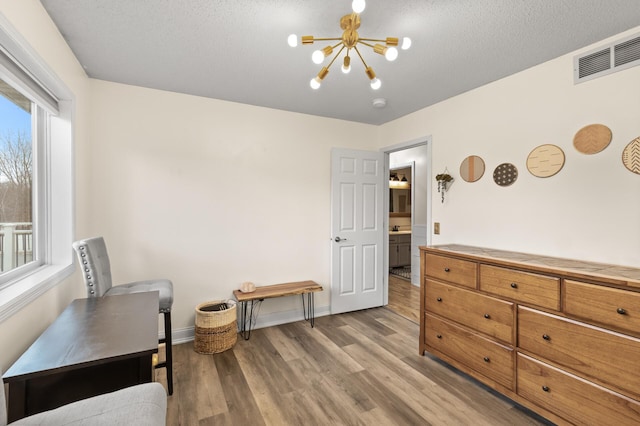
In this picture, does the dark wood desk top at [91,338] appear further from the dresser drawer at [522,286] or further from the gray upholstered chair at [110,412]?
the dresser drawer at [522,286]

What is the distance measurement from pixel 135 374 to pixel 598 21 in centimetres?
320

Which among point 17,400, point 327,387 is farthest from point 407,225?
point 17,400

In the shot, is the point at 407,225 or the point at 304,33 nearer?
the point at 304,33

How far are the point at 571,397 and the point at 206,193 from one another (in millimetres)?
3210

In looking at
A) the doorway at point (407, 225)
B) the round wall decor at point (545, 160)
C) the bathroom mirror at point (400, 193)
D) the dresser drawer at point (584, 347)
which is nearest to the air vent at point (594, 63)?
the round wall decor at point (545, 160)

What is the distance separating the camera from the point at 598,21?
5.74ft

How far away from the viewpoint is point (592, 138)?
200 centimetres

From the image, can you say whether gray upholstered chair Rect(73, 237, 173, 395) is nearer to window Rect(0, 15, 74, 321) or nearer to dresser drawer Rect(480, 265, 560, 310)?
window Rect(0, 15, 74, 321)

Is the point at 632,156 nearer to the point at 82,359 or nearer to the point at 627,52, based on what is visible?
the point at 627,52

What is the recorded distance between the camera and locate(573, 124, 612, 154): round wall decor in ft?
6.39

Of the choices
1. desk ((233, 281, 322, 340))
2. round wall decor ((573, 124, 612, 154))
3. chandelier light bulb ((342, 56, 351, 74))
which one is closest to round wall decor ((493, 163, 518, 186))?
round wall decor ((573, 124, 612, 154))

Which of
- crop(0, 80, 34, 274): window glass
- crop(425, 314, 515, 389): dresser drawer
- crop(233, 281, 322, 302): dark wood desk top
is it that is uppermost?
crop(0, 80, 34, 274): window glass

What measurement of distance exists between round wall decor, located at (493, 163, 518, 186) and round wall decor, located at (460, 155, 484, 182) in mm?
144

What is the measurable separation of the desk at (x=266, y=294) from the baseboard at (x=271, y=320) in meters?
0.09
